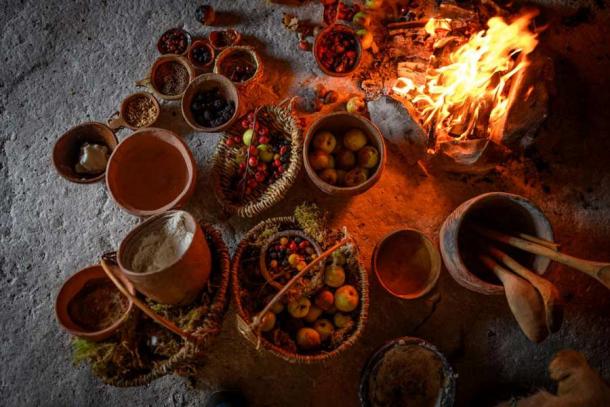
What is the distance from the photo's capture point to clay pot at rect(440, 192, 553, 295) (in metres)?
2.67

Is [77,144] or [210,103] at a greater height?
[210,103]

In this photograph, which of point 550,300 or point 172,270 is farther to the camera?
point 172,270

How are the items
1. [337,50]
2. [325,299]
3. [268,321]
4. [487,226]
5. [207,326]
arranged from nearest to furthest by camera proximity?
[207,326]
[268,321]
[325,299]
[487,226]
[337,50]

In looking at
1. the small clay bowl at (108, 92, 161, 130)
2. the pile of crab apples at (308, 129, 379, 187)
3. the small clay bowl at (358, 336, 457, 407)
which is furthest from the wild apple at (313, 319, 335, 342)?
the small clay bowl at (108, 92, 161, 130)

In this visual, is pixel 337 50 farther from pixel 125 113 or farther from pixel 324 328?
pixel 324 328

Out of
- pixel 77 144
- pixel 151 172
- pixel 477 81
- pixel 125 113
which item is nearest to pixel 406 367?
pixel 477 81

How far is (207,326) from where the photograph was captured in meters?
2.57

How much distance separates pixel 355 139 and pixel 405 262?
100 cm

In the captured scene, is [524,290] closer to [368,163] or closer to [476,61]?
[368,163]

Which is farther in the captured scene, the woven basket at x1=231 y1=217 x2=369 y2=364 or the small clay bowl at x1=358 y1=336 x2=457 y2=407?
the small clay bowl at x1=358 y1=336 x2=457 y2=407

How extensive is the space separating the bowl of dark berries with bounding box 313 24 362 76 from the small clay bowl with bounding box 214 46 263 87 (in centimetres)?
48

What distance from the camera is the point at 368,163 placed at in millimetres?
3076

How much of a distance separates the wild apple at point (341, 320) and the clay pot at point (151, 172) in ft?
4.40

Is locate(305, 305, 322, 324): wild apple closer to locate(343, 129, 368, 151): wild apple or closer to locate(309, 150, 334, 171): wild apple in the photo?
locate(309, 150, 334, 171): wild apple
